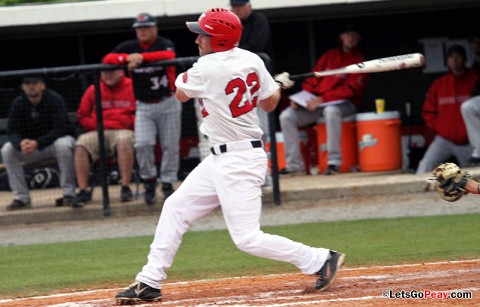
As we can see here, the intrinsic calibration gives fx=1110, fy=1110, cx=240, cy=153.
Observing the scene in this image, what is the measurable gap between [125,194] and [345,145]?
3.15 m

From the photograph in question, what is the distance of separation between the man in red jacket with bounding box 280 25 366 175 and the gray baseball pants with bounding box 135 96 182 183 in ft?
6.65

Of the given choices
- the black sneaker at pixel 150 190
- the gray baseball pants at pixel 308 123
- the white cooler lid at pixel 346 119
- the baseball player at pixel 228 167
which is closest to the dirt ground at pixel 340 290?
the baseball player at pixel 228 167

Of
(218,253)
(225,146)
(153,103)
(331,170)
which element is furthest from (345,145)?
(225,146)

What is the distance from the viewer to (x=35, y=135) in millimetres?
11688

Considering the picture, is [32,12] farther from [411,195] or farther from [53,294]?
[53,294]

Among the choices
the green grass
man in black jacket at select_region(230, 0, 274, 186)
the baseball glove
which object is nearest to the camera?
the baseball glove

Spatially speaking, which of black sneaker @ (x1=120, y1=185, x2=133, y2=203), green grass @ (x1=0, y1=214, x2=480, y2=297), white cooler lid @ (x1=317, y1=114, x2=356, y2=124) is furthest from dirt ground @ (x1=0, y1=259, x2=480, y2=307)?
white cooler lid @ (x1=317, y1=114, x2=356, y2=124)

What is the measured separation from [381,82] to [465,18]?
1.35 metres

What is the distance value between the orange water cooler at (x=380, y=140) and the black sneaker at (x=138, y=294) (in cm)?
701

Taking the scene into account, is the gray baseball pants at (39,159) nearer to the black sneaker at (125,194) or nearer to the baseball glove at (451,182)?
the black sneaker at (125,194)

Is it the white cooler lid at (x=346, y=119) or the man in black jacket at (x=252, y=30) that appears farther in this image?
the white cooler lid at (x=346, y=119)

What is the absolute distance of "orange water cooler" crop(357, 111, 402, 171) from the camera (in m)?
13.3

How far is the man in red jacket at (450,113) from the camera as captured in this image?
1270cm

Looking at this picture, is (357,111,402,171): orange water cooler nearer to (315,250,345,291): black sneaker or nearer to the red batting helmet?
(315,250,345,291): black sneaker
